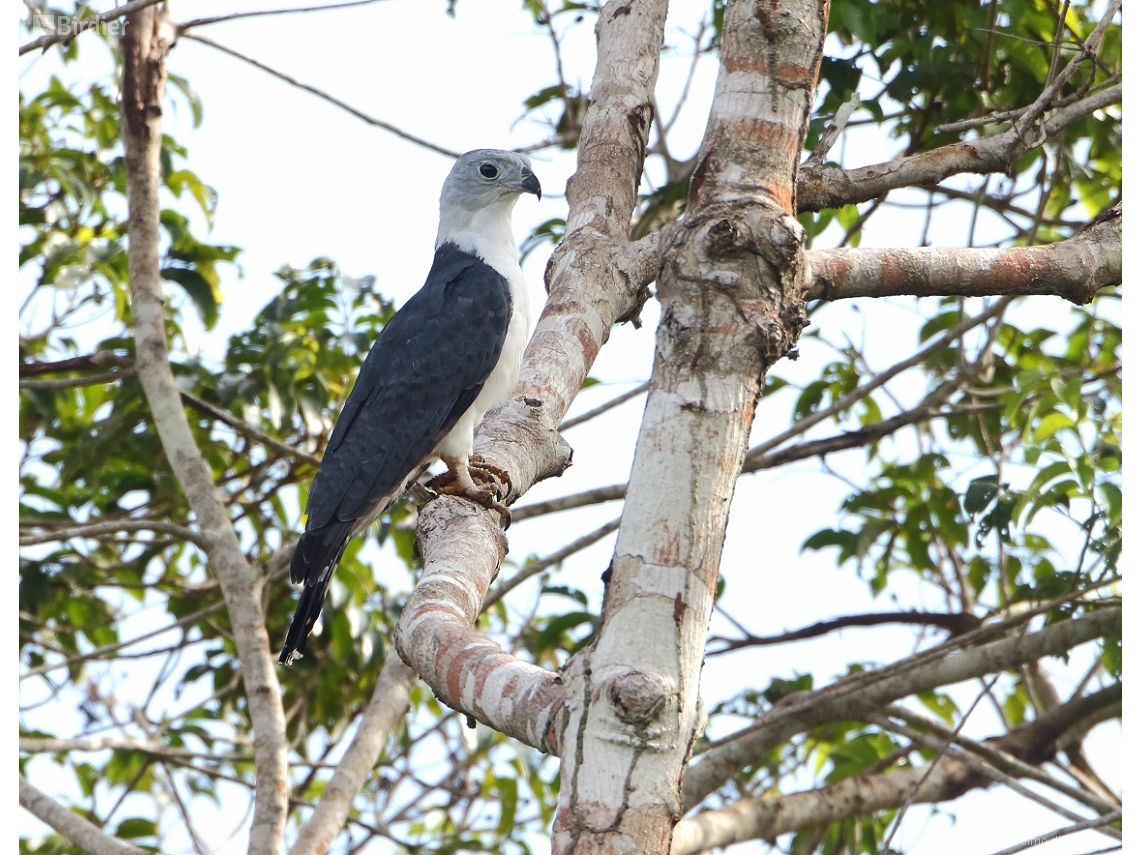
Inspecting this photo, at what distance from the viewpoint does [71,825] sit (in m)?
4.02

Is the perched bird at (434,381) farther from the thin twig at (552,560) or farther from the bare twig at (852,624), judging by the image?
the bare twig at (852,624)

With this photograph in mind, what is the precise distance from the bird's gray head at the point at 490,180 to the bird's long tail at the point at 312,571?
1.52 metres

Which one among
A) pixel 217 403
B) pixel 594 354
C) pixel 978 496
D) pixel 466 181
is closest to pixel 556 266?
pixel 594 354

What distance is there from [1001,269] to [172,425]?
3.08 meters

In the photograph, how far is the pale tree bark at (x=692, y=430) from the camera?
1.48 meters

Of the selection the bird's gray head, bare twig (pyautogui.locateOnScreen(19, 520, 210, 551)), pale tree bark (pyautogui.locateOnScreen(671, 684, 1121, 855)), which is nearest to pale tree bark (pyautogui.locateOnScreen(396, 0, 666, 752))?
the bird's gray head

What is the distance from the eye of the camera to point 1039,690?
520 centimetres

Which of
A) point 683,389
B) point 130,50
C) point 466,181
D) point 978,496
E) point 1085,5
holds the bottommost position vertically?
point 683,389

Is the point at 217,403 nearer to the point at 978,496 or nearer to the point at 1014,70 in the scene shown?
the point at 978,496

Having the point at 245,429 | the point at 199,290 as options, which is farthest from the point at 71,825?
the point at 199,290

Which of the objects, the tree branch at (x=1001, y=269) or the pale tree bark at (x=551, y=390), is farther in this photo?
the tree branch at (x=1001, y=269)

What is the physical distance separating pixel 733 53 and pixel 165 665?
429cm

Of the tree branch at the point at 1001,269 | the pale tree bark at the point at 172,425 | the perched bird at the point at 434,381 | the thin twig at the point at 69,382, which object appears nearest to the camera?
the tree branch at the point at 1001,269

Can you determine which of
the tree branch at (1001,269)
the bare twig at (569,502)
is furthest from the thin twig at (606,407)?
the tree branch at (1001,269)
